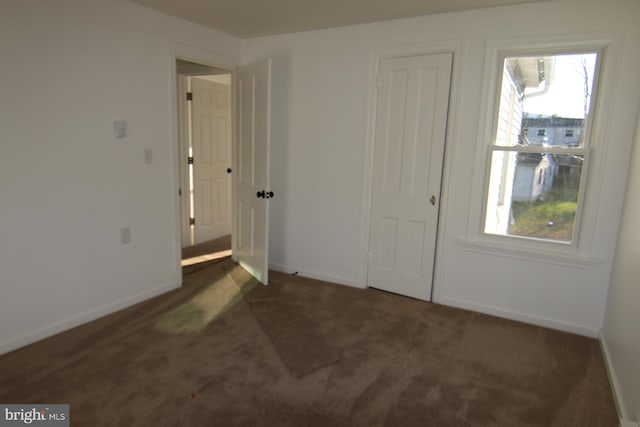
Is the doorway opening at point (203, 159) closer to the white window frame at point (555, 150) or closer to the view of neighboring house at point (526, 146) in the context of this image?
the white window frame at point (555, 150)

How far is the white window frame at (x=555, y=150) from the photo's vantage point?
2709 millimetres

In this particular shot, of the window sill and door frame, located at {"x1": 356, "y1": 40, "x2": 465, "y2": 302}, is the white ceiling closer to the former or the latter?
door frame, located at {"x1": 356, "y1": 40, "x2": 465, "y2": 302}

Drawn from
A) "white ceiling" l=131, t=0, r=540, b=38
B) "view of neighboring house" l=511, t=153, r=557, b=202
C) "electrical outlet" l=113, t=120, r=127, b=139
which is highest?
"white ceiling" l=131, t=0, r=540, b=38

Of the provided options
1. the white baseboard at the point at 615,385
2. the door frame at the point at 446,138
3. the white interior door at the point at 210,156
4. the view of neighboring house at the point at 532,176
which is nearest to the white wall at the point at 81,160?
the white interior door at the point at 210,156

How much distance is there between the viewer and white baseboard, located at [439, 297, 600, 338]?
2.96m

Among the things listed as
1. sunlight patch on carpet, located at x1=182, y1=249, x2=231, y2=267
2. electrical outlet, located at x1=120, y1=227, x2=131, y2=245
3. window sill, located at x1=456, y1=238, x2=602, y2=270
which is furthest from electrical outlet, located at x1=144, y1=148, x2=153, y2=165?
window sill, located at x1=456, y1=238, x2=602, y2=270

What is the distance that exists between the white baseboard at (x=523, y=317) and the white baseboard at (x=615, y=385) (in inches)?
4.4

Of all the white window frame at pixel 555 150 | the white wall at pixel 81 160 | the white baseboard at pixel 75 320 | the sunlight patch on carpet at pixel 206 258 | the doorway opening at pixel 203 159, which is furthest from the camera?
the doorway opening at pixel 203 159

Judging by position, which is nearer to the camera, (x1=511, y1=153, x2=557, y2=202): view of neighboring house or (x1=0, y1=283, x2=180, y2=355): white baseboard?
(x1=0, y1=283, x2=180, y2=355): white baseboard

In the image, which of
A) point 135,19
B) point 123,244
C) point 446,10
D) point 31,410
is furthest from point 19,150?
point 446,10

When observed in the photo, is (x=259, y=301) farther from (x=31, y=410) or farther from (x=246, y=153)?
(x=31, y=410)

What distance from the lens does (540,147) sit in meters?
2.97

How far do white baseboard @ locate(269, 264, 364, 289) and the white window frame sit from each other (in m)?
1.11

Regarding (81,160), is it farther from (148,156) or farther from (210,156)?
(210,156)
